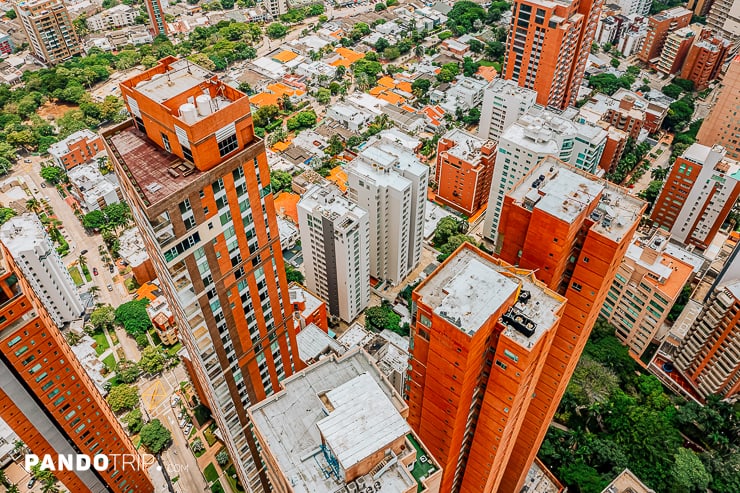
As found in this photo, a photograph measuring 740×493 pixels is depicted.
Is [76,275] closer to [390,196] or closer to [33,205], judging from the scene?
[33,205]

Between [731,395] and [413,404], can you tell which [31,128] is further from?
[731,395]

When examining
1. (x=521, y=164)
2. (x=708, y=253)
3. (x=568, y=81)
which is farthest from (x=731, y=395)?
(x=568, y=81)

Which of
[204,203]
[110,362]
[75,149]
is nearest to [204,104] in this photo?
[204,203]

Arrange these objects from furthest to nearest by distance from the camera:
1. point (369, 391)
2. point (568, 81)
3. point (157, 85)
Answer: point (568, 81), point (157, 85), point (369, 391)

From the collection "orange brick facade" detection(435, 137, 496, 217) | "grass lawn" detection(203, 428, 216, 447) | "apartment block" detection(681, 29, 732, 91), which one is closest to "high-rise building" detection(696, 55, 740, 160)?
"apartment block" detection(681, 29, 732, 91)

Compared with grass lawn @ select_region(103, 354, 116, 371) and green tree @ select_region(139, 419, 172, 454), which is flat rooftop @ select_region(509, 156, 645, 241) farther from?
grass lawn @ select_region(103, 354, 116, 371)

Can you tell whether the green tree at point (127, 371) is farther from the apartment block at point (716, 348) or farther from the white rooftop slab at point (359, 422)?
the apartment block at point (716, 348)

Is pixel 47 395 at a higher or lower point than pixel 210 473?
higher
